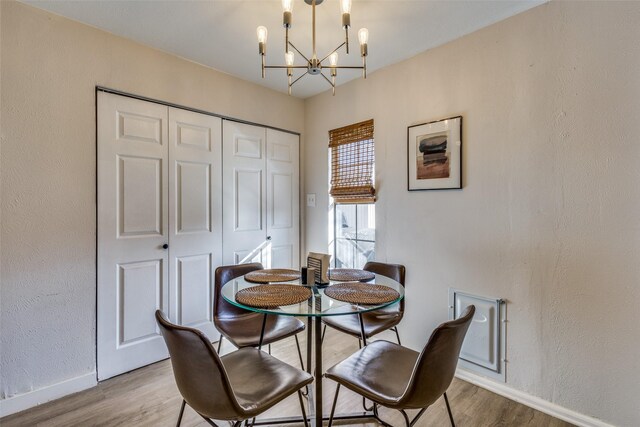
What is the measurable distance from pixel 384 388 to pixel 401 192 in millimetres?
1674

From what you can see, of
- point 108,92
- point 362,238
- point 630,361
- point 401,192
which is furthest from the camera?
point 362,238

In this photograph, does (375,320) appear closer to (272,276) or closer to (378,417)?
(378,417)

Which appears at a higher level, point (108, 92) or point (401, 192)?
point (108, 92)

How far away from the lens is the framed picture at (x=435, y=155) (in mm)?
2271

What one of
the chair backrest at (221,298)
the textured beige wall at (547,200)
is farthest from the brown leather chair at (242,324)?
Result: the textured beige wall at (547,200)

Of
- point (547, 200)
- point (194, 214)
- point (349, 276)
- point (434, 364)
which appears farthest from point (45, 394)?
point (547, 200)

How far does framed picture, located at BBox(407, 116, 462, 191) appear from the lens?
2.27 m

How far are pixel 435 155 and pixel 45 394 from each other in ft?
10.4

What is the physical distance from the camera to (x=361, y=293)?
162 centimetres

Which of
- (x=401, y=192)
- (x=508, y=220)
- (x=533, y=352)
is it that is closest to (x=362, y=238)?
(x=401, y=192)

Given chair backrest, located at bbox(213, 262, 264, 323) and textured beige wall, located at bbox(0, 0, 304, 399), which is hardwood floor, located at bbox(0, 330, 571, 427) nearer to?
textured beige wall, located at bbox(0, 0, 304, 399)

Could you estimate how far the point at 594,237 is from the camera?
Result: 5.64 feet

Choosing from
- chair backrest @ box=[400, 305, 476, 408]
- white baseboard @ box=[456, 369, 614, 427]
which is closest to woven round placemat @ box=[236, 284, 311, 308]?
chair backrest @ box=[400, 305, 476, 408]

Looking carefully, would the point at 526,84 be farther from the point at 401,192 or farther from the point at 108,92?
the point at 108,92
